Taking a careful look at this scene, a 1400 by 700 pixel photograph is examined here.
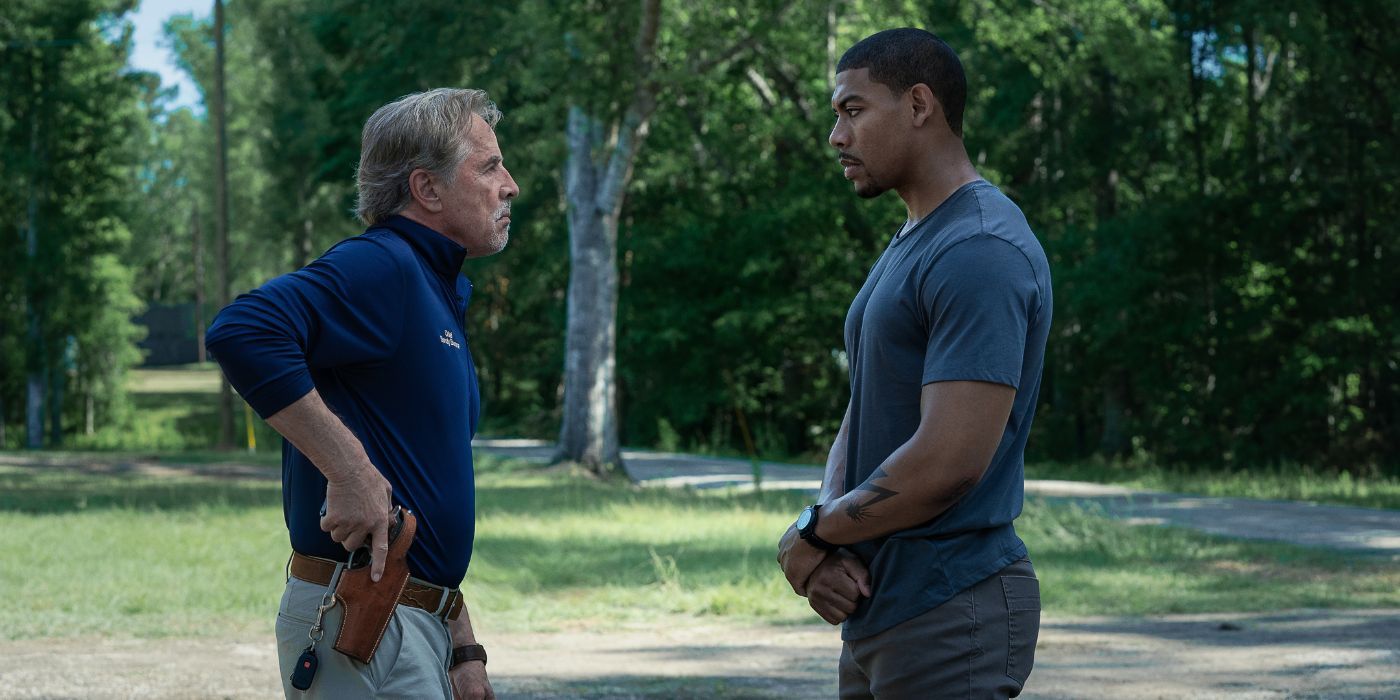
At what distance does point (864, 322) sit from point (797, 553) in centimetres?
47

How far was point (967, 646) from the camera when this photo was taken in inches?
115

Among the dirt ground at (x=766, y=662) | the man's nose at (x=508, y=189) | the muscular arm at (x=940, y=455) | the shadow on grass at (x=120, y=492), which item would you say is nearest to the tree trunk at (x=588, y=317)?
the shadow on grass at (x=120, y=492)

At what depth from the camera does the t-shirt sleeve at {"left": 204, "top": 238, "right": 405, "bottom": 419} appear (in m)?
2.78

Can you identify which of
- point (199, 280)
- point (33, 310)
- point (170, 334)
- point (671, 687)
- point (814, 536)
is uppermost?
point (199, 280)

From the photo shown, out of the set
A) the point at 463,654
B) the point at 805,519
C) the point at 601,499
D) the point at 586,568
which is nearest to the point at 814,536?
the point at 805,519

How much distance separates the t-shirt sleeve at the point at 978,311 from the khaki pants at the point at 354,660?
111 centimetres

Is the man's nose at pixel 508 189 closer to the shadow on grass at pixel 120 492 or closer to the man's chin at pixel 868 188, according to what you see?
the man's chin at pixel 868 188

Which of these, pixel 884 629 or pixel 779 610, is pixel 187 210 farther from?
pixel 884 629

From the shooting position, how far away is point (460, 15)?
23109 millimetres

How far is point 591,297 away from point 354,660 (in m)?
20.1

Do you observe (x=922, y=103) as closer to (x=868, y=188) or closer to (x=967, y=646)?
(x=868, y=188)

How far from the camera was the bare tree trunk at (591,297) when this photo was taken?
2269 cm

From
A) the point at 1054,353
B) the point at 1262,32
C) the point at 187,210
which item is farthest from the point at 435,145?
the point at 187,210

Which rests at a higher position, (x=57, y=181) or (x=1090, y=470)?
(x=57, y=181)
